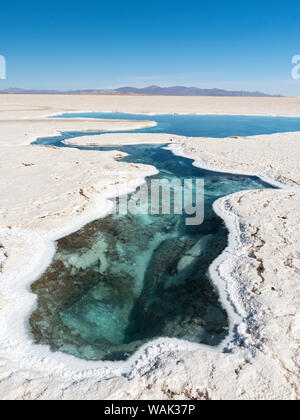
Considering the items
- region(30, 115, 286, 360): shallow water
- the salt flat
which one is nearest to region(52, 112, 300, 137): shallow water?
the salt flat

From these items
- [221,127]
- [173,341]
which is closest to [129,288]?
[173,341]

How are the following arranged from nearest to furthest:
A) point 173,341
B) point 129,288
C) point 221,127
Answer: point 173,341 < point 129,288 < point 221,127

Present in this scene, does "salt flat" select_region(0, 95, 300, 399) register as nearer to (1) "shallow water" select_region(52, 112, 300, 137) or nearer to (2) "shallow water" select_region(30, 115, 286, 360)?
(2) "shallow water" select_region(30, 115, 286, 360)

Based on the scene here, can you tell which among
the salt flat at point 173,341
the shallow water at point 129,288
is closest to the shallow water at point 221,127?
the salt flat at point 173,341

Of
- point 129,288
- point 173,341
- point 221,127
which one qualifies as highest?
point 221,127

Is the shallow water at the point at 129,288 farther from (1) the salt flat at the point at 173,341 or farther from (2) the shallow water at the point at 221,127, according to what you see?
(2) the shallow water at the point at 221,127

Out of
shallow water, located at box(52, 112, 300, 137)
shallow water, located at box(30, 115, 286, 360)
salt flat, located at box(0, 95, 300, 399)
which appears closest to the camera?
salt flat, located at box(0, 95, 300, 399)

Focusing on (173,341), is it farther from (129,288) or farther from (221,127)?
(221,127)

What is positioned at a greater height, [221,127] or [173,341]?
[221,127]

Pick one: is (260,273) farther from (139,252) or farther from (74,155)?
(74,155)
